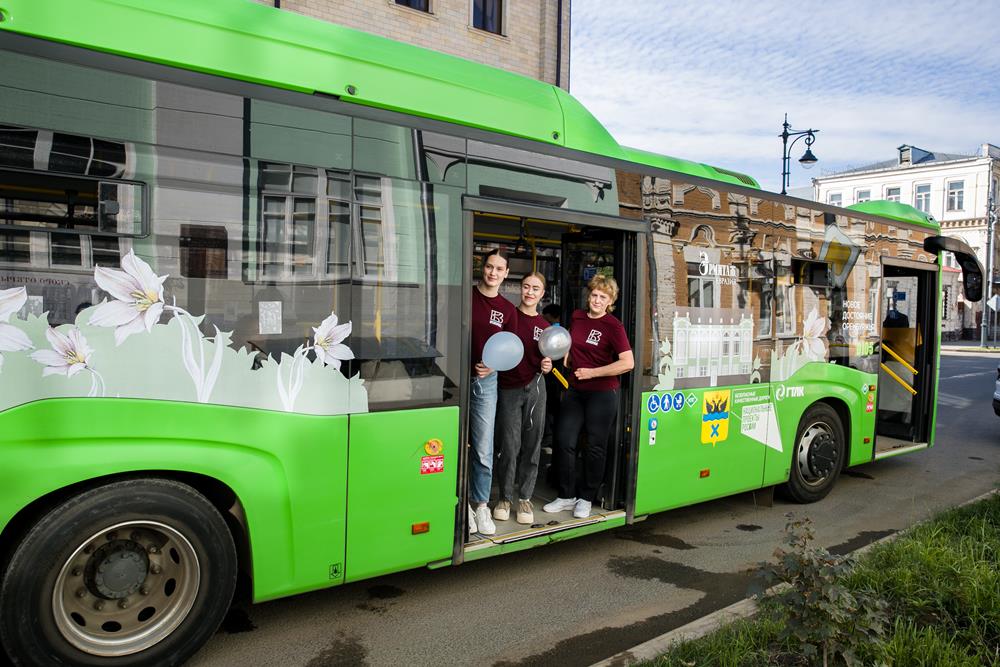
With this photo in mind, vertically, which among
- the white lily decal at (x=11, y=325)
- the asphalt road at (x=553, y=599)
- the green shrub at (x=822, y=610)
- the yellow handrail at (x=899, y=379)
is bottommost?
the asphalt road at (x=553, y=599)

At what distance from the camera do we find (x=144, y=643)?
10.4 feet

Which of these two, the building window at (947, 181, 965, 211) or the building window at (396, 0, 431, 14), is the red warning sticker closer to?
the building window at (396, 0, 431, 14)

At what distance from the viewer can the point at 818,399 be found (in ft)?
21.3

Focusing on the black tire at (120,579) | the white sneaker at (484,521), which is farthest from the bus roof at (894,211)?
the black tire at (120,579)

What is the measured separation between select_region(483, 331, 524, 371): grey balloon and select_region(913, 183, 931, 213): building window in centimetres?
5892

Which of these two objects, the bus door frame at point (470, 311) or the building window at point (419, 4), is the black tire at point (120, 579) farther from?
the building window at point (419, 4)

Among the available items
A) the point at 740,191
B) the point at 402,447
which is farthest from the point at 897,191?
the point at 402,447

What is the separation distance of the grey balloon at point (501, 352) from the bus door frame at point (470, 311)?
0.23m


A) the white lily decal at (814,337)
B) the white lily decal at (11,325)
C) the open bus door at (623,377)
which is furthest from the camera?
the white lily decal at (814,337)

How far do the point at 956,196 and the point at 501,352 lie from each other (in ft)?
196

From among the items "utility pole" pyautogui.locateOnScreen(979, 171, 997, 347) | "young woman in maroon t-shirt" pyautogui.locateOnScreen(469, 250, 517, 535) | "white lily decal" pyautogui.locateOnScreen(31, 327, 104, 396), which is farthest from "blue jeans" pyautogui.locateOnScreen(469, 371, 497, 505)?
"utility pole" pyautogui.locateOnScreen(979, 171, 997, 347)

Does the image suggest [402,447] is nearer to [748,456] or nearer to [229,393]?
[229,393]

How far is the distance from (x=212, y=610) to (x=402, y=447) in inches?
46.7

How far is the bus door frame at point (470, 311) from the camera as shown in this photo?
4.01 meters
